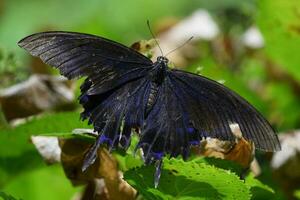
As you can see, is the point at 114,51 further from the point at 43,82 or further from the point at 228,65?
the point at 228,65

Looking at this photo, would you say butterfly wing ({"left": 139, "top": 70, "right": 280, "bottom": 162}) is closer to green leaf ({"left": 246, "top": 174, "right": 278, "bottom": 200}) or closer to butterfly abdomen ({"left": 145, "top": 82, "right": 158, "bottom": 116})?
butterfly abdomen ({"left": 145, "top": 82, "right": 158, "bottom": 116})

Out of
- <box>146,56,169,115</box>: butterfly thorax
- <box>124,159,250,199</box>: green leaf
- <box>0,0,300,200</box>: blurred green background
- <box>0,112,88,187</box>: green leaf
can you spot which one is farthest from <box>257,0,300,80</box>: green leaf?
<box>124,159,250,199</box>: green leaf

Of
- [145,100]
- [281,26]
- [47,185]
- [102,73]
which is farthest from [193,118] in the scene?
[281,26]

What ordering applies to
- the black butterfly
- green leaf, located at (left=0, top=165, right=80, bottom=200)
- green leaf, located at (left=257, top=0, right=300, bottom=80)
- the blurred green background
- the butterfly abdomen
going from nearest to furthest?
the black butterfly, the butterfly abdomen, the blurred green background, green leaf, located at (left=0, top=165, right=80, bottom=200), green leaf, located at (left=257, top=0, right=300, bottom=80)

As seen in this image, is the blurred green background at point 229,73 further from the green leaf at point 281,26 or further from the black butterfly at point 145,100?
the black butterfly at point 145,100

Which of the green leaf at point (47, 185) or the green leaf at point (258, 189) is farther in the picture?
the green leaf at point (47, 185)

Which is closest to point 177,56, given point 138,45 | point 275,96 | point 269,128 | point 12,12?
point 275,96

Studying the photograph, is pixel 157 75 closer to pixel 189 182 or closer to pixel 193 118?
pixel 193 118

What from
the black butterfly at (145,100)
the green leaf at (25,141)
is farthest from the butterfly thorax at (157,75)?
the green leaf at (25,141)
